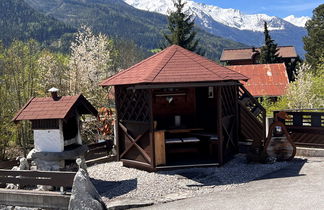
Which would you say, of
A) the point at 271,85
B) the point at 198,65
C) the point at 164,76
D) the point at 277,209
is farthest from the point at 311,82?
the point at 277,209

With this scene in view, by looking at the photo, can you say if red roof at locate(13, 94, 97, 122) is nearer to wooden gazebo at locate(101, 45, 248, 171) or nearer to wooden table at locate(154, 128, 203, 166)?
wooden gazebo at locate(101, 45, 248, 171)

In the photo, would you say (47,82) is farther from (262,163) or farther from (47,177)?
(262,163)

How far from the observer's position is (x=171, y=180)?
10.9 m

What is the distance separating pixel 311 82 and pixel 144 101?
15.0 m

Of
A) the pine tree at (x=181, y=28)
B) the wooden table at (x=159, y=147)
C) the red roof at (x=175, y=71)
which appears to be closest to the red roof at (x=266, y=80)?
the pine tree at (x=181, y=28)

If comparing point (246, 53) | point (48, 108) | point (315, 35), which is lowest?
point (48, 108)

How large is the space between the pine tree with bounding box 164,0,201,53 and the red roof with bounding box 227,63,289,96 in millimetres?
6398

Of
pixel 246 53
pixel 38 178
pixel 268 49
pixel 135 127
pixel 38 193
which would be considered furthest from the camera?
pixel 246 53

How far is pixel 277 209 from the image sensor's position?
8.12m

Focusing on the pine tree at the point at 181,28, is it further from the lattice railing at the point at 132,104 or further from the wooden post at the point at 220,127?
the wooden post at the point at 220,127

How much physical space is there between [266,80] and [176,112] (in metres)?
20.3

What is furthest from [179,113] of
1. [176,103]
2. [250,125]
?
[250,125]

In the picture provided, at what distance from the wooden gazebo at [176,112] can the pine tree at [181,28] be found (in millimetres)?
22991

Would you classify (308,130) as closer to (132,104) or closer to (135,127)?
(135,127)
